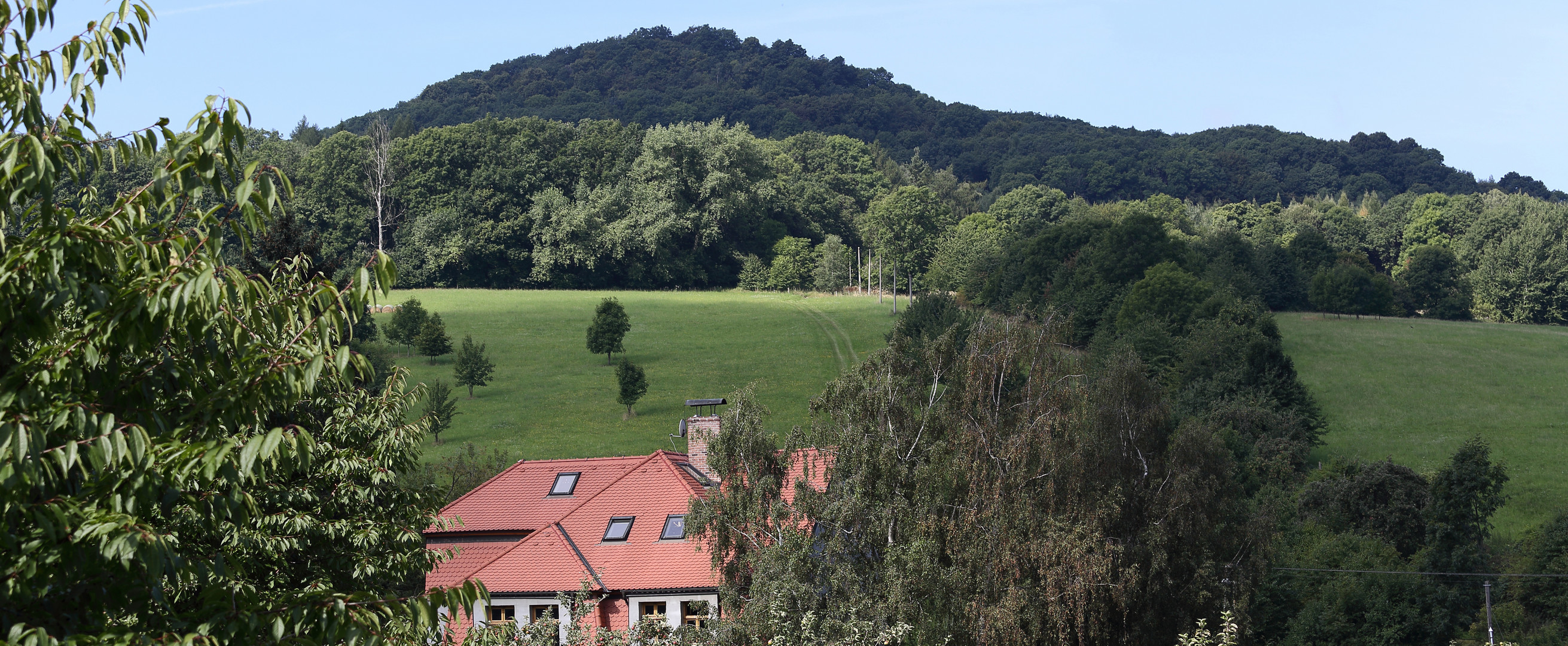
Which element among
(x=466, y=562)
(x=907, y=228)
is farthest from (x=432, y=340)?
(x=907, y=228)

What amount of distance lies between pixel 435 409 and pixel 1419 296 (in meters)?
101

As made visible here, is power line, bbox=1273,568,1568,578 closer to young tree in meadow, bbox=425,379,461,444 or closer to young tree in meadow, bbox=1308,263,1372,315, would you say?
young tree in meadow, bbox=425,379,461,444

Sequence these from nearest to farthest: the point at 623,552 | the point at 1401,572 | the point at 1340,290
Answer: the point at 623,552 → the point at 1401,572 → the point at 1340,290

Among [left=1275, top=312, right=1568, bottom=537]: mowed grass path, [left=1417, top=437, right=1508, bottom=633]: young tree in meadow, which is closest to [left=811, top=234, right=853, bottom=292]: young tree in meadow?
[left=1275, top=312, right=1568, bottom=537]: mowed grass path

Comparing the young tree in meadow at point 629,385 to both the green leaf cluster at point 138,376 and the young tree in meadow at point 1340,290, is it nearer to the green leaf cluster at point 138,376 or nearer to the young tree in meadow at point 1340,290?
the green leaf cluster at point 138,376

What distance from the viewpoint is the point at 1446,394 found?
67.5 meters

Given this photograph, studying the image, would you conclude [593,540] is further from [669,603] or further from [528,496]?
[528,496]

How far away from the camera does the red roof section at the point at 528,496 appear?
30922mm

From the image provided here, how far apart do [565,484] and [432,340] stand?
116 feet

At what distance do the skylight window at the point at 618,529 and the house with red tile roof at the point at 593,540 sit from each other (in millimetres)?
35

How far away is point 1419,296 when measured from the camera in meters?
110

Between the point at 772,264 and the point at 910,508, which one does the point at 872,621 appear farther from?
the point at 772,264

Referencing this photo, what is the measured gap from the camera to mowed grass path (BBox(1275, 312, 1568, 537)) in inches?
2126

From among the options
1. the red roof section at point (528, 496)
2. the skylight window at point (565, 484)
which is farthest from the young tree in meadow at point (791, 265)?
the skylight window at point (565, 484)
